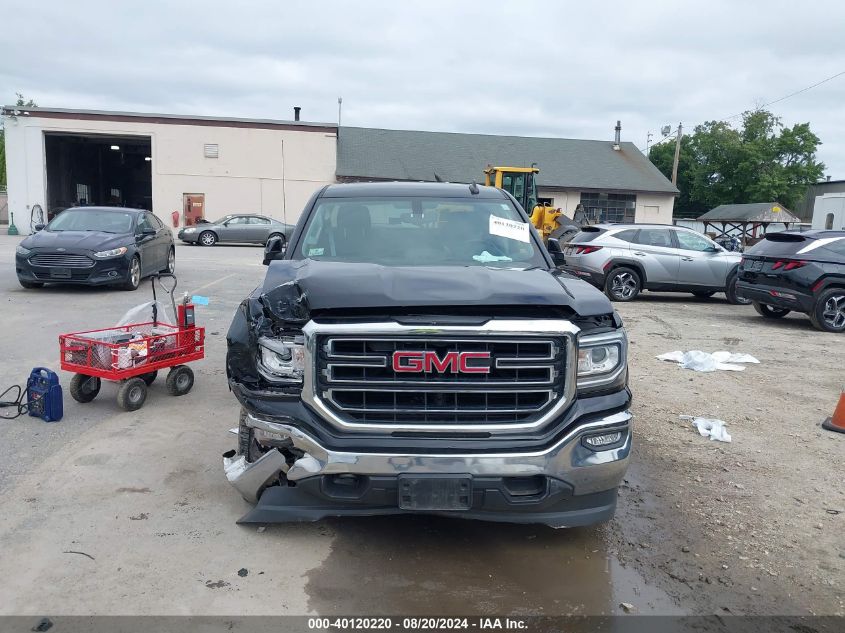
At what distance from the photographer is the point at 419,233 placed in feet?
16.4

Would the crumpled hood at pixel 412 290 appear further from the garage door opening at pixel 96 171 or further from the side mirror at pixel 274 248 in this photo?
the garage door opening at pixel 96 171

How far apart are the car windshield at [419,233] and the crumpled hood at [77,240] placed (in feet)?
28.3

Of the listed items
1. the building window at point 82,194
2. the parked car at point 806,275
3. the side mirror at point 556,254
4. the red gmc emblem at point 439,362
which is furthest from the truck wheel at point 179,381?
the building window at point 82,194

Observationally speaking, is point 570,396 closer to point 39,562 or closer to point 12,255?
point 39,562

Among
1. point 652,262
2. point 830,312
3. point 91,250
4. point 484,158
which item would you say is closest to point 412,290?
point 830,312

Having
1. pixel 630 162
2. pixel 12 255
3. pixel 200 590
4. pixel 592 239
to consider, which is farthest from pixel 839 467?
pixel 630 162

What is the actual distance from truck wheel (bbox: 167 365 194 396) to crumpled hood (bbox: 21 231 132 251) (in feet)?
22.2

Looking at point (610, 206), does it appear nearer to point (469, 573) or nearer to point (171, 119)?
point (171, 119)

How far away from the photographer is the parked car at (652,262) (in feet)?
47.2

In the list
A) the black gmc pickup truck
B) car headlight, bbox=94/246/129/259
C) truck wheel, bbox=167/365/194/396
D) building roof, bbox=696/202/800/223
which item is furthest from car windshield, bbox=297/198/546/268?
building roof, bbox=696/202/800/223

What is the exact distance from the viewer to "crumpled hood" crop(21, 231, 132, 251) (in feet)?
40.1

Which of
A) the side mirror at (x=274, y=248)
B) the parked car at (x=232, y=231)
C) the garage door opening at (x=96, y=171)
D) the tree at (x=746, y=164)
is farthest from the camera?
the tree at (x=746, y=164)

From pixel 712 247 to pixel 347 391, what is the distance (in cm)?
1305

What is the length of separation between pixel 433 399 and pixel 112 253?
1054 centimetres
